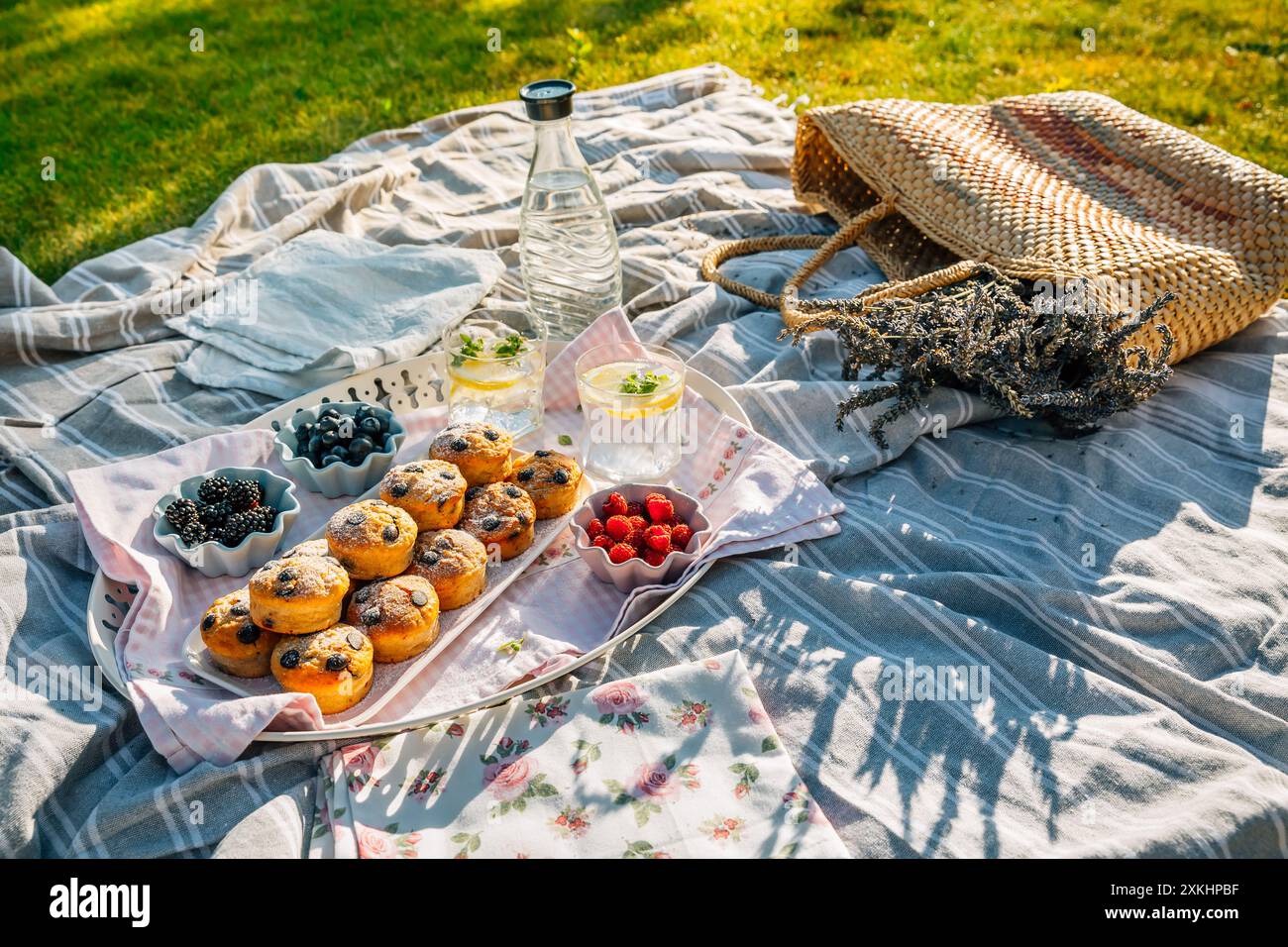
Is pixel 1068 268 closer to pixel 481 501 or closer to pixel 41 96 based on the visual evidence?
pixel 481 501

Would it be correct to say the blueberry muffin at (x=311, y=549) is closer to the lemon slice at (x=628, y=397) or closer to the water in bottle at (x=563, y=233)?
the lemon slice at (x=628, y=397)

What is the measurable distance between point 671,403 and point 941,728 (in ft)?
3.81

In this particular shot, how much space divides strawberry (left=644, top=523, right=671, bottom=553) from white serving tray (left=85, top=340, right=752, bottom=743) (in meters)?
0.11

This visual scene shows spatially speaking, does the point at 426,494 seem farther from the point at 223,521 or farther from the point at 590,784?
the point at 590,784

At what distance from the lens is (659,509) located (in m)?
2.68

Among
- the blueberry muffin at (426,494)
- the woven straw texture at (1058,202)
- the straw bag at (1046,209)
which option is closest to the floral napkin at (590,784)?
the blueberry muffin at (426,494)

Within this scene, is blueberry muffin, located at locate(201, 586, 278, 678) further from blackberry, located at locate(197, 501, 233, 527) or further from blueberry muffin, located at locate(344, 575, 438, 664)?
blackberry, located at locate(197, 501, 233, 527)

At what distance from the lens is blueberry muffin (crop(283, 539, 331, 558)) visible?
2.42m

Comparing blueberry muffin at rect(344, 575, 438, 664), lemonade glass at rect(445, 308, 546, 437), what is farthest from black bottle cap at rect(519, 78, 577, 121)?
blueberry muffin at rect(344, 575, 438, 664)

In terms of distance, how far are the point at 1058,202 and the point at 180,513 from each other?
308 cm

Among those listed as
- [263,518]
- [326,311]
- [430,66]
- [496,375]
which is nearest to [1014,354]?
[496,375]

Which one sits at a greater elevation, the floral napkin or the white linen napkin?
the white linen napkin

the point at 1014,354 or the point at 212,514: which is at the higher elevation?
the point at 1014,354
